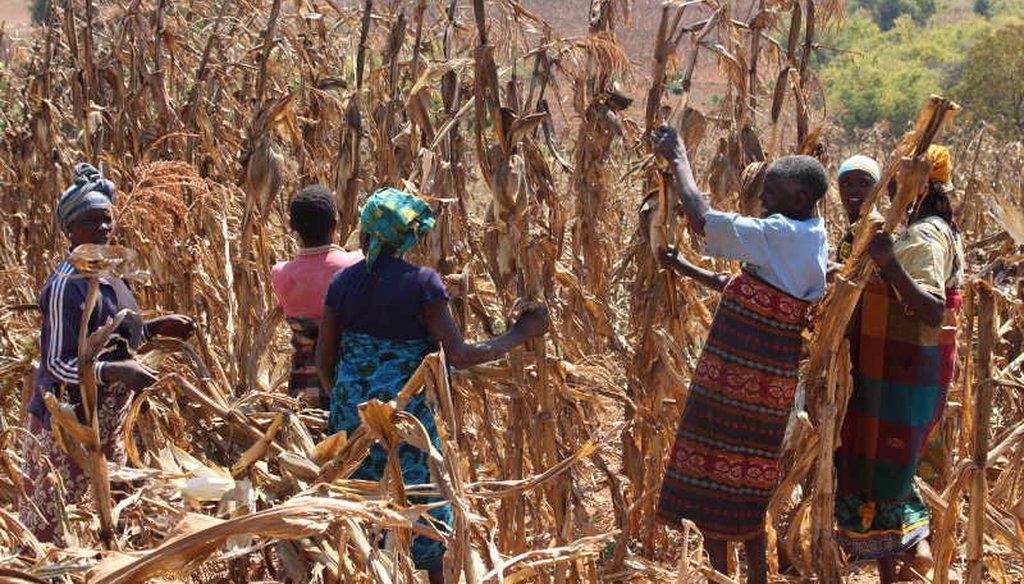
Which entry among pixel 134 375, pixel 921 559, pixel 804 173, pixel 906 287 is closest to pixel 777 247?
pixel 804 173

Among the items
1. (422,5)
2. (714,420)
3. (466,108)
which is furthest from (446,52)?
(714,420)

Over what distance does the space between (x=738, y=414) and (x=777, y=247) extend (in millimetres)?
409

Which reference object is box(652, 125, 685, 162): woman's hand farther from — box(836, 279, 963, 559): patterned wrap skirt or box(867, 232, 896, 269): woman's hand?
box(836, 279, 963, 559): patterned wrap skirt

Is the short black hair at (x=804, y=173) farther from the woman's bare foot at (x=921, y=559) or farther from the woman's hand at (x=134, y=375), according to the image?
the woman's hand at (x=134, y=375)

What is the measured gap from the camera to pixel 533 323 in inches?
94.3

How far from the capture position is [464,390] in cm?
286

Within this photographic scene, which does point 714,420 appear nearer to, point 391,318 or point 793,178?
point 793,178

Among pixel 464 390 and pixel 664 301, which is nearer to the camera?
pixel 464 390

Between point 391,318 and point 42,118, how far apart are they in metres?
2.61

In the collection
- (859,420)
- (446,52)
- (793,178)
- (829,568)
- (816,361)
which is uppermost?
(446,52)

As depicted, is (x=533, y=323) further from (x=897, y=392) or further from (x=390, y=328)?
(x=897, y=392)

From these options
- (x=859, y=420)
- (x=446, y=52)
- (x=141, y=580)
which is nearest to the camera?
(x=141, y=580)

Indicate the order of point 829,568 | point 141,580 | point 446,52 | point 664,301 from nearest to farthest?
point 141,580, point 829,568, point 446,52, point 664,301

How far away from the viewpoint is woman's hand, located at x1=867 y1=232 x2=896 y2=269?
2318 millimetres
